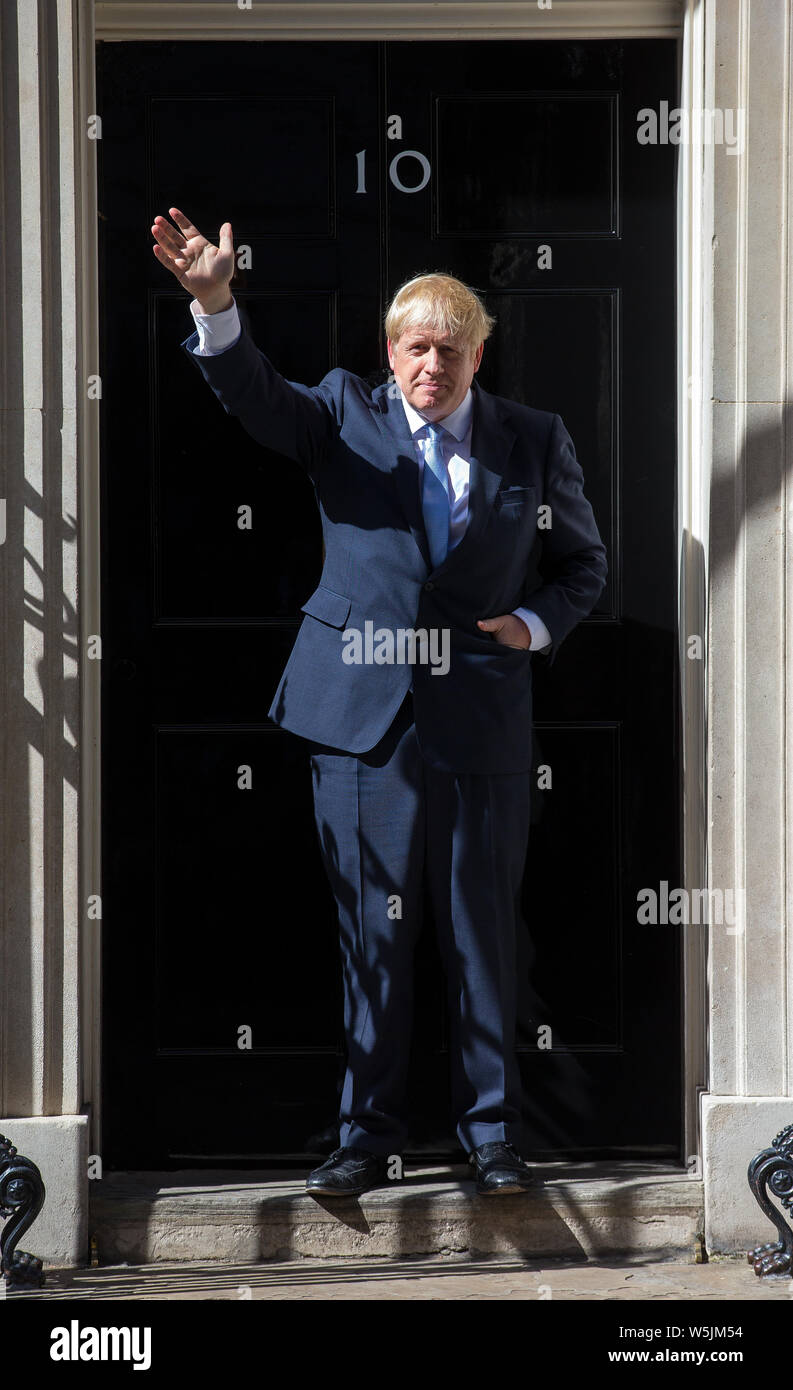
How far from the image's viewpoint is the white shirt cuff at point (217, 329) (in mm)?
3807

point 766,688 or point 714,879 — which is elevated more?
point 766,688

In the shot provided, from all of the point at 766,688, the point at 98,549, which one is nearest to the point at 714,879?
the point at 766,688

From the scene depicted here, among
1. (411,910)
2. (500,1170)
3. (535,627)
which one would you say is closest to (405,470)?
(535,627)

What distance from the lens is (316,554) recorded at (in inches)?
175

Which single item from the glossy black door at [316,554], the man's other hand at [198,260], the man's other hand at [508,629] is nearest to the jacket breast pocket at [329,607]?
the glossy black door at [316,554]

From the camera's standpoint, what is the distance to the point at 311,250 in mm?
4383

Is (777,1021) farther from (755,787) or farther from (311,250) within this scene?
(311,250)

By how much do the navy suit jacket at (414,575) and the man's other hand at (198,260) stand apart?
306mm

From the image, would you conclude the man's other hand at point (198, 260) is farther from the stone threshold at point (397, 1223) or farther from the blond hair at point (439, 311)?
the stone threshold at point (397, 1223)

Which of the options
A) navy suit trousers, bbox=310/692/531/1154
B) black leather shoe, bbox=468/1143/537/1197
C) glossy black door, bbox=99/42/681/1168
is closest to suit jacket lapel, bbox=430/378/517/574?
glossy black door, bbox=99/42/681/1168

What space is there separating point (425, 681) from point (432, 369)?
83cm

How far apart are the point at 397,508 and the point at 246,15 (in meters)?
1.49

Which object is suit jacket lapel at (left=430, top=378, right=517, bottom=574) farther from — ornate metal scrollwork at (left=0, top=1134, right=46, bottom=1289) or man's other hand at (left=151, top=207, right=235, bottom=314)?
ornate metal scrollwork at (left=0, top=1134, right=46, bottom=1289)

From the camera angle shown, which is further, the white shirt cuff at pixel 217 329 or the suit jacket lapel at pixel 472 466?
the suit jacket lapel at pixel 472 466
